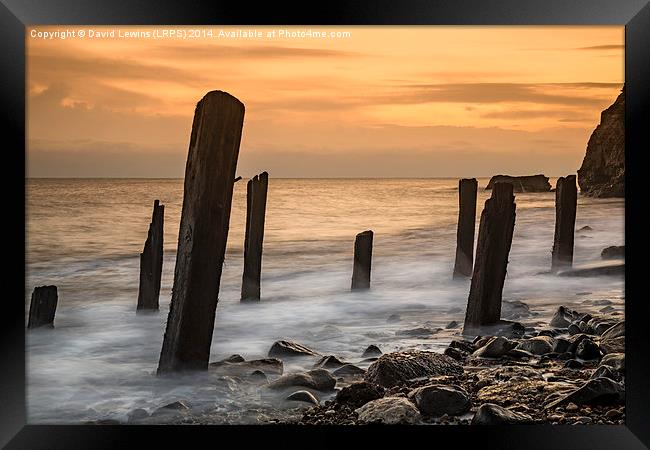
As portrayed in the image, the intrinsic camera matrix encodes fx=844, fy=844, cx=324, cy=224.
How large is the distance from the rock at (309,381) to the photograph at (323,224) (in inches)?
1.1

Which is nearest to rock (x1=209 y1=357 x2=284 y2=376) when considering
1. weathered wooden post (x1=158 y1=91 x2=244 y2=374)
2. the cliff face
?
weathered wooden post (x1=158 y1=91 x2=244 y2=374)

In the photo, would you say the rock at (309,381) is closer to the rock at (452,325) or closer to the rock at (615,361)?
the rock at (452,325)

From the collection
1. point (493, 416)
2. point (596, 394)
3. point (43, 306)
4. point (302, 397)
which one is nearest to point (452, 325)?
point (493, 416)

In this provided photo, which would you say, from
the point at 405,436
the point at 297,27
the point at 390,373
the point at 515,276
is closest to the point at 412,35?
the point at 297,27

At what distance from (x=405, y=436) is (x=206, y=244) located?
1681 mm

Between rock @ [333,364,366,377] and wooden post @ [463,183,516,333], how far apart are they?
742 millimetres

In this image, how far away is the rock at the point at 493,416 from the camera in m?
5.12

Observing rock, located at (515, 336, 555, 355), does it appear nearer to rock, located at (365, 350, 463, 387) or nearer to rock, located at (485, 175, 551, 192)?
rock, located at (365, 350, 463, 387)

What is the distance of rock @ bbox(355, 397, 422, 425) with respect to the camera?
512 centimetres

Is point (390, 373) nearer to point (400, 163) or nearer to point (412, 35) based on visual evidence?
point (400, 163)

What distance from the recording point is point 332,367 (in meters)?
5.35

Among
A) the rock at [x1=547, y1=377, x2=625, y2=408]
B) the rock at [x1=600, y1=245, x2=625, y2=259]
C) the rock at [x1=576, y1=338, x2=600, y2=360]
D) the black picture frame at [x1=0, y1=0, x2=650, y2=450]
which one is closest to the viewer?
the black picture frame at [x1=0, y1=0, x2=650, y2=450]

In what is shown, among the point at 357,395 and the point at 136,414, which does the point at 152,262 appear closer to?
the point at 136,414

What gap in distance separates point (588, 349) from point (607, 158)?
4.01 ft
